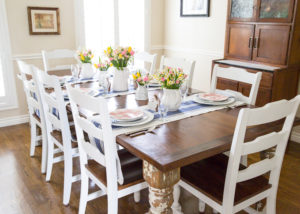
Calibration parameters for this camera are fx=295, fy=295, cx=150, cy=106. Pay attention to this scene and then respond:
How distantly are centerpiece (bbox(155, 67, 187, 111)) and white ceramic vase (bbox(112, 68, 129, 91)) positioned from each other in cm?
60

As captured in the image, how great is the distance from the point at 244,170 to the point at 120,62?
4.51 feet

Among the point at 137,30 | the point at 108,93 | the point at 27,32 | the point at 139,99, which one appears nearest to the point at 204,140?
the point at 139,99

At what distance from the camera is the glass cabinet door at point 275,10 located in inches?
116

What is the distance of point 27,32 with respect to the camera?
12.7ft

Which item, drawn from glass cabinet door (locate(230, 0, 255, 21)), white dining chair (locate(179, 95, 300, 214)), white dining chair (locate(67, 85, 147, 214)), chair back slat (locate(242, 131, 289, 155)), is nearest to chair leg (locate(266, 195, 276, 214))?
white dining chair (locate(179, 95, 300, 214))

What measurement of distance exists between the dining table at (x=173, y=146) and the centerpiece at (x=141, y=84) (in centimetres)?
52

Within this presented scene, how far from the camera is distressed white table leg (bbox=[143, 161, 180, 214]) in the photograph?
4.88ft

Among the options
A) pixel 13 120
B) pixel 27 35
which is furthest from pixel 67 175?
pixel 27 35

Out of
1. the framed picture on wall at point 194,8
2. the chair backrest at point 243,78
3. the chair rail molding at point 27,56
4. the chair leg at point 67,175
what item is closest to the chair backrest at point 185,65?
the chair backrest at point 243,78

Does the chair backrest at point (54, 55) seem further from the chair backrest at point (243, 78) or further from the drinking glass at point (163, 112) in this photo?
the drinking glass at point (163, 112)

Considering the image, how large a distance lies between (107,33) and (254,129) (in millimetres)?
3307

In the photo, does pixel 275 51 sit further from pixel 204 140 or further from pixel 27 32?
pixel 27 32

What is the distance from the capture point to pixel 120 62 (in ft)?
8.14

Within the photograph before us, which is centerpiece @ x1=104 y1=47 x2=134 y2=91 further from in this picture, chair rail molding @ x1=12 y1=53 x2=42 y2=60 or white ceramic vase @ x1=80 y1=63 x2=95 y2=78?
chair rail molding @ x1=12 y1=53 x2=42 y2=60
